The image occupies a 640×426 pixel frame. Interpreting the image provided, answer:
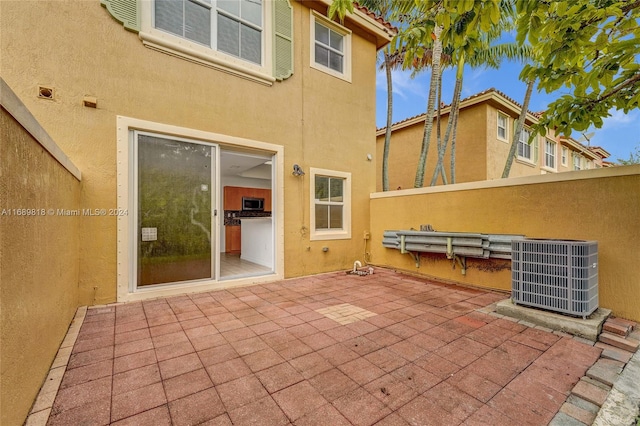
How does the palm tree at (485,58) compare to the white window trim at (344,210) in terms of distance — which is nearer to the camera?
the white window trim at (344,210)

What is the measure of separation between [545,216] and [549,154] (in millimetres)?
12502

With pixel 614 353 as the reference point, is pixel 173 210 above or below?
above

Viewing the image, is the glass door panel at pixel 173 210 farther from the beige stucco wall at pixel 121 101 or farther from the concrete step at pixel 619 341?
the concrete step at pixel 619 341

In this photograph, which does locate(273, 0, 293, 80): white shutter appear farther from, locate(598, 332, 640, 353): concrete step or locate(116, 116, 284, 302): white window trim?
locate(598, 332, 640, 353): concrete step

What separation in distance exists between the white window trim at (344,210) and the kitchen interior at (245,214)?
990mm

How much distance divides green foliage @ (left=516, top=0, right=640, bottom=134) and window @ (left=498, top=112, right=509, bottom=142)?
7.05 meters

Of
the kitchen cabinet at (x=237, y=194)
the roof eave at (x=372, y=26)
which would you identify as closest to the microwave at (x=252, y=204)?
the kitchen cabinet at (x=237, y=194)

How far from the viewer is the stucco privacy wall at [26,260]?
141 cm

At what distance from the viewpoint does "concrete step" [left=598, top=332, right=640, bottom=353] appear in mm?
2561


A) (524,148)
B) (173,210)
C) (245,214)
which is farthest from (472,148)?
(173,210)

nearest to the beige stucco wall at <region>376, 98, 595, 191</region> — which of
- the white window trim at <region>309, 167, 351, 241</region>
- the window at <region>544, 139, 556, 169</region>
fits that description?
the window at <region>544, 139, 556, 169</region>

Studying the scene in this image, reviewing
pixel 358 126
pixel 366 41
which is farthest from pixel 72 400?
pixel 366 41

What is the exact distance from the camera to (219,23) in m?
4.76

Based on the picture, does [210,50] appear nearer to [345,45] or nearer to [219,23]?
[219,23]
